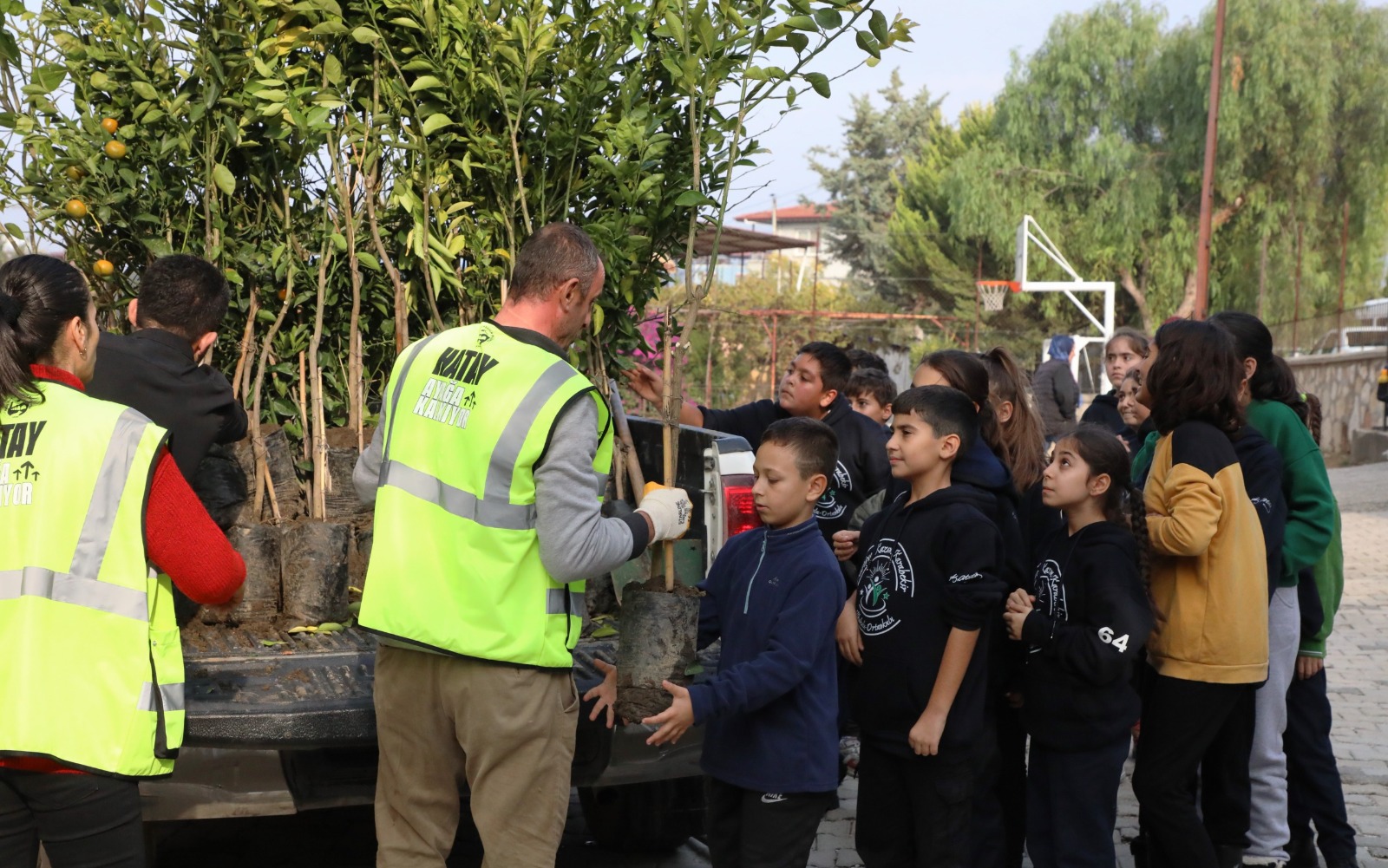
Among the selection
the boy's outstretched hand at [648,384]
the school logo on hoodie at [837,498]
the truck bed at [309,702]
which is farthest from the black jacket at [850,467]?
the truck bed at [309,702]

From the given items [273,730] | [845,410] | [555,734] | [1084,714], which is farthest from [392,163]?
[1084,714]

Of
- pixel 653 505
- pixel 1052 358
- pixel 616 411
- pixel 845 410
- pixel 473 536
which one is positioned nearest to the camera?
pixel 473 536

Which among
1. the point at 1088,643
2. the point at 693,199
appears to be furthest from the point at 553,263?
the point at 1088,643

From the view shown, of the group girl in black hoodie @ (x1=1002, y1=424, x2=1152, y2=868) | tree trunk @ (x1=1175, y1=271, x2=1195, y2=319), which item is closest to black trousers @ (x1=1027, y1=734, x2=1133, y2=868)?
girl in black hoodie @ (x1=1002, y1=424, x2=1152, y2=868)

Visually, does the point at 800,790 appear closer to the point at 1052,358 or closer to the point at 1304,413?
the point at 1304,413

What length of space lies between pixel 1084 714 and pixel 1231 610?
1.89ft

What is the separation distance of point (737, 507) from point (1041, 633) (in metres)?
1.10

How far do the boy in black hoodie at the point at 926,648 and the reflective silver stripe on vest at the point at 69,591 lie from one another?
1945mm

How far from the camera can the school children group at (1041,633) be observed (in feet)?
11.1

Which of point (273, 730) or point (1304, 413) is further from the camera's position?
point (1304, 413)

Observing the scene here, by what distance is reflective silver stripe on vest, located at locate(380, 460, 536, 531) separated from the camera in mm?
2938

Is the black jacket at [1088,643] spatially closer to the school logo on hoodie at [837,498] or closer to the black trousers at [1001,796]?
the black trousers at [1001,796]

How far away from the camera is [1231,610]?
3914 mm

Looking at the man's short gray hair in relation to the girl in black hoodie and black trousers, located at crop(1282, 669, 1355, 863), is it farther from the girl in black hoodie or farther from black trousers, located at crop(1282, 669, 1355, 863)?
black trousers, located at crop(1282, 669, 1355, 863)
